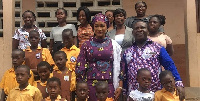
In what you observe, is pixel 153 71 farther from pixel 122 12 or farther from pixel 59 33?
pixel 59 33

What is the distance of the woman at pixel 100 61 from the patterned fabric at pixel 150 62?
0.14m

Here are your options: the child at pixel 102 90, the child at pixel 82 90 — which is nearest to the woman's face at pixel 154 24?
the child at pixel 102 90

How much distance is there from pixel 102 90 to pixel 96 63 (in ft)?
1.09

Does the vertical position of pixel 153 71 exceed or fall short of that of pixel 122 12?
it falls short

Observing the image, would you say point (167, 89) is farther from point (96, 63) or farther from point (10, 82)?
point (10, 82)

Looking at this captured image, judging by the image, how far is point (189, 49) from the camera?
549 centimetres

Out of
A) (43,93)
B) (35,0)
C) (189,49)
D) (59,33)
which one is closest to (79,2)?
(35,0)

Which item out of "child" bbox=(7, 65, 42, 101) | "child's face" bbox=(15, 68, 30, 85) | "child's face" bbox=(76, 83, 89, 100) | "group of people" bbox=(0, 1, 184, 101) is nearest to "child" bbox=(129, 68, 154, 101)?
"group of people" bbox=(0, 1, 184, 101)

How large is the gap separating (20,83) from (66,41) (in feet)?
3.13

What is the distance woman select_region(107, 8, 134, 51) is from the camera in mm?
4465

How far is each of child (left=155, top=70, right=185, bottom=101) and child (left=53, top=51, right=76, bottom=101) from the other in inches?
45.2

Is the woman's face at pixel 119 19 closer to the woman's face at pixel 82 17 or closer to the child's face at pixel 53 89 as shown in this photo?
the woman's face at pixel 82 17

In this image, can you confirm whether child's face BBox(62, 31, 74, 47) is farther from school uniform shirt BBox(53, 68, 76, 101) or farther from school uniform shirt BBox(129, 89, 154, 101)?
school uniform shirt BBox(129, 89, 154, 101)

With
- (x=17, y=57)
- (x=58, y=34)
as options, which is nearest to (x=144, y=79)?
(x=17, y=57)
